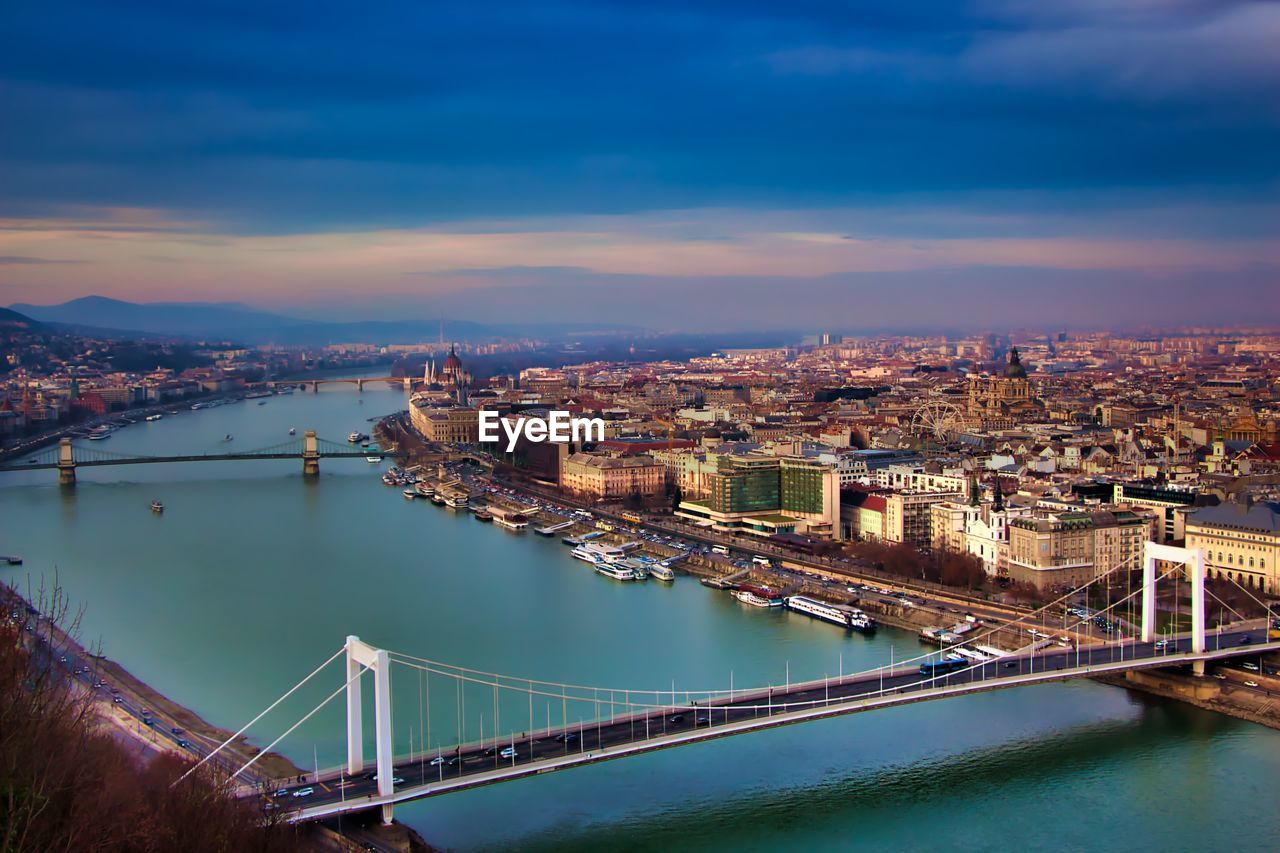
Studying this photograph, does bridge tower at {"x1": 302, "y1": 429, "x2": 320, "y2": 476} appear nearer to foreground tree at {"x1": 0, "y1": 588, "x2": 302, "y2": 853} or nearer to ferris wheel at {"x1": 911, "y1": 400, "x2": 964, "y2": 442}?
ferris wheel at {"x1": 911, "y1": 400, "x2": 964, "y2": 442}

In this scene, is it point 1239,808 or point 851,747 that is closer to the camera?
point 1239,808

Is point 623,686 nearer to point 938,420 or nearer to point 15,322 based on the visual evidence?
point 938,420

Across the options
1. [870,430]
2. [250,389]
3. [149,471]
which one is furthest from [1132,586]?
[250,389]

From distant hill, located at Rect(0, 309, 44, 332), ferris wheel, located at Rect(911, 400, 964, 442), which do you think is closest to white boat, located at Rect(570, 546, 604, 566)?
ferris wheel, located at Rect(911, 400, 964, 442)

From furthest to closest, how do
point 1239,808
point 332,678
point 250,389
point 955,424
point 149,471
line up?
1. point 250,389
2. point 955,424
3. point 149,471
4. point 332,678
5. point 1239,808

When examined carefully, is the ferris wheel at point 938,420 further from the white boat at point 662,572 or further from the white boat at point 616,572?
the white boat at point 616,572

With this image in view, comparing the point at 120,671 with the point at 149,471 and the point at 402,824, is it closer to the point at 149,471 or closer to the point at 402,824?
the point at 402,824
